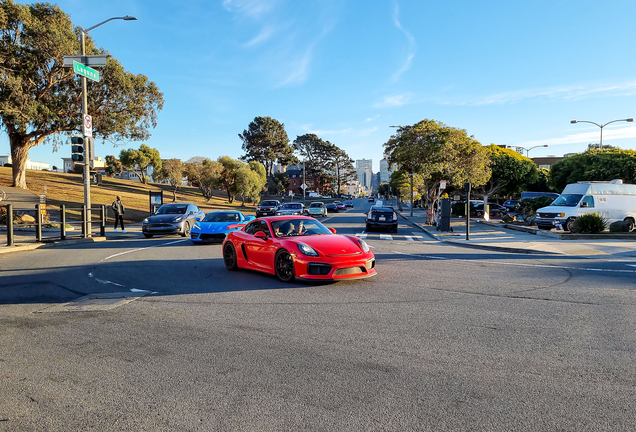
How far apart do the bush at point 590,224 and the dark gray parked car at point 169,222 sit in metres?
17.9

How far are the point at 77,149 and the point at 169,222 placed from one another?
4.74 m

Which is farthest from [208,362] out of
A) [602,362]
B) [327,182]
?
[327,182]

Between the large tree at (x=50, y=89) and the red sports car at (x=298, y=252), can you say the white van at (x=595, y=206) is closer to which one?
the red sports car at (x=298, y=252)

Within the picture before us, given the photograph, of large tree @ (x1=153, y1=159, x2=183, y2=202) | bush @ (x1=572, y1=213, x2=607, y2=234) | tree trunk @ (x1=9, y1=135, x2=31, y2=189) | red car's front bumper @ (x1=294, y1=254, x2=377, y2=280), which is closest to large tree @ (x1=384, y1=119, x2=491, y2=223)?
bush @ (x1=572, y1=213, x2=607, y2=234)

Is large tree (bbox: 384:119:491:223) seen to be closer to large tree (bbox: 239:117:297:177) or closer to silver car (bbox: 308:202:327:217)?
silver car (bbox: 308:202:327:217)

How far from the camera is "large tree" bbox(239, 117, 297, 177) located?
91312 millimetres

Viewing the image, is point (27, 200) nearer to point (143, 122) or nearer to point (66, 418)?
point (143, 122)

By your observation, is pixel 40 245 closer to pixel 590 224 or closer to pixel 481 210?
pixel 590 224

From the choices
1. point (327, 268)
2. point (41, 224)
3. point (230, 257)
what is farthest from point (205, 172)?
point (327, 268)

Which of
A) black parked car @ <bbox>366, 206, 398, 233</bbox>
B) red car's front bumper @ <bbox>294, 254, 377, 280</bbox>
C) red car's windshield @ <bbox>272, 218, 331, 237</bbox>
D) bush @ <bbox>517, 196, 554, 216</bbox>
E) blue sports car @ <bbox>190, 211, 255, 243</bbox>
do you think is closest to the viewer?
red car's front bumper @ <bbox>294, 254, 377, 280</bbox>

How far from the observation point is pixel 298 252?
345 inches

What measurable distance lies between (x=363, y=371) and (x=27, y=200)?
32.8 m

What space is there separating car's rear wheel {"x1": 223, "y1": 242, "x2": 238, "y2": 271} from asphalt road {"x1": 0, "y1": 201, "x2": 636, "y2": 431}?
157cm

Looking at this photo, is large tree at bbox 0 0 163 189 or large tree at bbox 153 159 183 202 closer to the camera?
large tree at bbox 0 0 163 189
